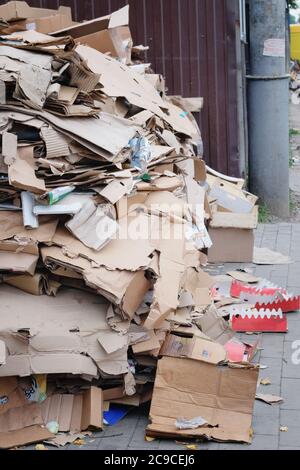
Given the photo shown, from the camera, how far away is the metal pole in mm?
9242

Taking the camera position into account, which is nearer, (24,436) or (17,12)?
(24,436)

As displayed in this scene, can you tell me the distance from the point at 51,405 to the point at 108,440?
0.37 metres

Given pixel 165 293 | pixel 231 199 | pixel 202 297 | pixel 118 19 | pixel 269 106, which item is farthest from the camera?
pixel 269 106

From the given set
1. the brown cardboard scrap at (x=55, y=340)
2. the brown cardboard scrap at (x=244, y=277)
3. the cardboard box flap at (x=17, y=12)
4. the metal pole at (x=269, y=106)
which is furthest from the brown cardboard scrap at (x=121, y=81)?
the metal pole at (x=269, y=106)

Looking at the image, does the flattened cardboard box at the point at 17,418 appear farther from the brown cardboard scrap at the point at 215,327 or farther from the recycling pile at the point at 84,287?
the brown cardboard scrap at the point at 215,327

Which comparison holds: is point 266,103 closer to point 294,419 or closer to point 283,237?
point 283,237

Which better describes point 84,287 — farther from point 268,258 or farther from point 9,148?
point 268,258

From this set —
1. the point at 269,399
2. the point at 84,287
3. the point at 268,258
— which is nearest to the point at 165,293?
the point at 84,287

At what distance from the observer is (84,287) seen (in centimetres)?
495

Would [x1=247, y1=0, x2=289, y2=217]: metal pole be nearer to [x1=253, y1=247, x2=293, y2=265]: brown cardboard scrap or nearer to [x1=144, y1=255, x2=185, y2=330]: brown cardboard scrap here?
[x1=253, y1=247, x2=293, y2=265]: brown cardboard scrap

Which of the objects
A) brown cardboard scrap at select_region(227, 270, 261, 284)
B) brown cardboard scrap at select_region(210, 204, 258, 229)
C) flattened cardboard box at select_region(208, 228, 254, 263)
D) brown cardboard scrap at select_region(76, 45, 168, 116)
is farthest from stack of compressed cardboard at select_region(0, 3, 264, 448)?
flattened cardboard box at select_region(208, 228, 254, 263)

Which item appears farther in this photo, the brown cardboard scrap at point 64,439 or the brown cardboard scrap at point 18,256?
the brown cardboard scrap at point 18,256

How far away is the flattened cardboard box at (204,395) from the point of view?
4.74 m
